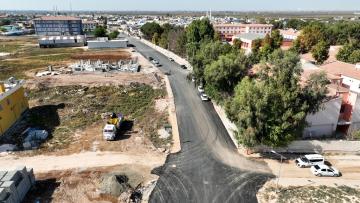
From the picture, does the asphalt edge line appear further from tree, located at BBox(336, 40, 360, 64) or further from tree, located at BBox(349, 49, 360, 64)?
tree, located at BBox(336, 40, 360, 64)

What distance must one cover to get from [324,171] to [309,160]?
77.8 inches

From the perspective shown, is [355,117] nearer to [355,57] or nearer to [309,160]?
[309,160]

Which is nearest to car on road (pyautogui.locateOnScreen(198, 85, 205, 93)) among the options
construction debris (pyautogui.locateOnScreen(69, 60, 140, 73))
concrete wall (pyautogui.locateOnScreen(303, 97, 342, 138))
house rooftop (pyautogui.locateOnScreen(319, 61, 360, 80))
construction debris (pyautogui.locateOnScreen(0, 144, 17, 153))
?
concrete wall (pyautogui.locateOnScreen(303, 97, 342, 138))

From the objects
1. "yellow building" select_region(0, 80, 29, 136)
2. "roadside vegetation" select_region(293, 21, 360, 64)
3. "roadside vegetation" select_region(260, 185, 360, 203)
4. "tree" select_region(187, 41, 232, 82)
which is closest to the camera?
"roadside vegetation" select_region(260, 185, 360, 203)

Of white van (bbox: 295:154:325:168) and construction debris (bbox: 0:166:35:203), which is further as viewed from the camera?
white van (bbox: 295:154:325:168)

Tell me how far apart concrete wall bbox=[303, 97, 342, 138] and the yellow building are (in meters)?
40.3

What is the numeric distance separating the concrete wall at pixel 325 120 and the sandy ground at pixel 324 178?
15.9 feet

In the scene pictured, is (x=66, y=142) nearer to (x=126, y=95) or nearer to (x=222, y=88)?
(x=126, y=95)

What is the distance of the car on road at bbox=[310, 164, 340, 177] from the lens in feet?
94.4

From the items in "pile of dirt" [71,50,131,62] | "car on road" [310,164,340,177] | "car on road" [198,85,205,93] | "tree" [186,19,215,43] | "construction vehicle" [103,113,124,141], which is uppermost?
"tree" [186,19,215,43]

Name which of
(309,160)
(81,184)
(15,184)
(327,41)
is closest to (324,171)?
(309,160)

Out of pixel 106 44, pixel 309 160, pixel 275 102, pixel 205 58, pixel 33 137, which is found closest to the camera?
pixel 309 160

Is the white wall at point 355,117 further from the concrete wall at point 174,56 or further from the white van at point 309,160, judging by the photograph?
the concrete wall at point 174,56

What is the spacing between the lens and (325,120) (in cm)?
3669
